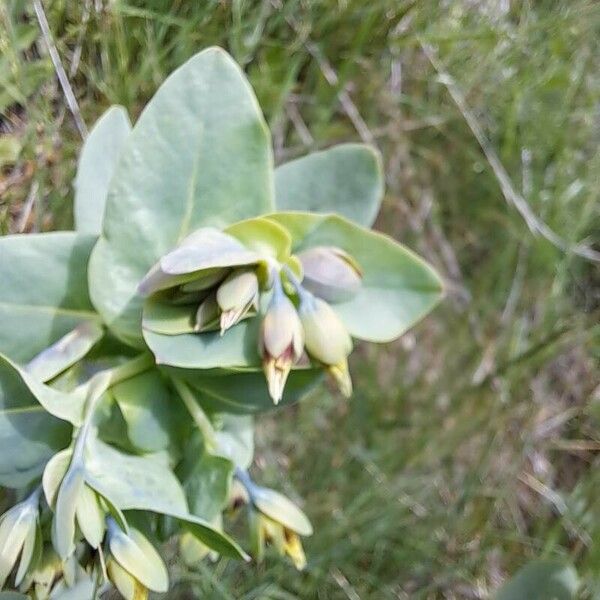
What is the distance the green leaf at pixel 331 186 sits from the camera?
0.91 meters

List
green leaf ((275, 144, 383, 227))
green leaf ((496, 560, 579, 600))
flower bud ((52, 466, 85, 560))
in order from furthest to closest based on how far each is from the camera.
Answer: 1. green leaf ((496, 560, 579, 600))
2. green leaf ((275, 144, 383, 227))
3. flower bud ((52, 466, 85, 560))

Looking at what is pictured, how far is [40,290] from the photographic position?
78 cm

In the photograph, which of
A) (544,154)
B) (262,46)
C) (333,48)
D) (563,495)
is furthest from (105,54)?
(563,495)

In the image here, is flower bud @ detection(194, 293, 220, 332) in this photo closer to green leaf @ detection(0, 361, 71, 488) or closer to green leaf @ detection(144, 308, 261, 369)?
green leaf @ detection(144, 308, 261, 369)

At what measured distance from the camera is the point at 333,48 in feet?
3.87

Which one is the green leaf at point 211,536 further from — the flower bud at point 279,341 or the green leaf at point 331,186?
the green leaf at point 331,186

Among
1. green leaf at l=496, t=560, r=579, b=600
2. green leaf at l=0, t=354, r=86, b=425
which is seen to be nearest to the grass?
green leaf at l=496, t=560, r=579, b=600

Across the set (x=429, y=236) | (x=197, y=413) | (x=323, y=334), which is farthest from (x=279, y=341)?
(x=429, y=236)

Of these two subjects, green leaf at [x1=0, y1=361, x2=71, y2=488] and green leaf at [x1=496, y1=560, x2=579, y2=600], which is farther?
green leaf at [x1=496, y1=560, x2=579, y2=600]

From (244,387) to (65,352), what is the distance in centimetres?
17

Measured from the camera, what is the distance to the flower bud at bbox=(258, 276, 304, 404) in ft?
2.31

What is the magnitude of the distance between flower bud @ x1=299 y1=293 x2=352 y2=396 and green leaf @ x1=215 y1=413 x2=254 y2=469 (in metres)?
0.15

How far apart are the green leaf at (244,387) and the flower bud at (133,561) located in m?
0.16

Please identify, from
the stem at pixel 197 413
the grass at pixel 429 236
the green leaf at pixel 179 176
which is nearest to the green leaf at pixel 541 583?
the grass at pixel 429 236
